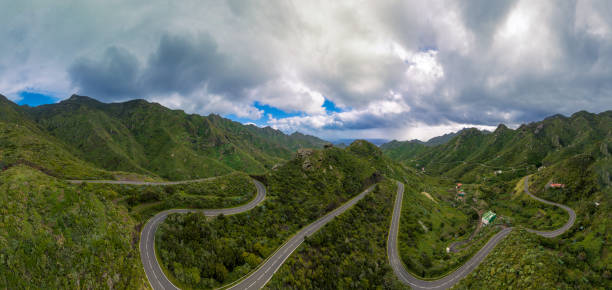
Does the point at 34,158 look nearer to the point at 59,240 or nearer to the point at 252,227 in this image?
the point at 59,240

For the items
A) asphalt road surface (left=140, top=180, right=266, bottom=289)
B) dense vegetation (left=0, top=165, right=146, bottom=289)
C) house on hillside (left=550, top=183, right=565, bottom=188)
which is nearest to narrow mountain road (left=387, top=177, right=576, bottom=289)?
house on hillside (left=550, top=183, right=565, bottom=188)

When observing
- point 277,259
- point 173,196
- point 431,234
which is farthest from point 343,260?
point 431,234

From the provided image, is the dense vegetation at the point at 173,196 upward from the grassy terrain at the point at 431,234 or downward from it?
upward

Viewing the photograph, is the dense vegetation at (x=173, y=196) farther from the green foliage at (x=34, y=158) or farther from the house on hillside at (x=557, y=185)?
the house on hillside at (x=557, y=185)

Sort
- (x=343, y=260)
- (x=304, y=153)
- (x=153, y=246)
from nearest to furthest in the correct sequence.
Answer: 1. (x=153, y=246)
2. (x=343, y=260)
3. (x=304, y=153)

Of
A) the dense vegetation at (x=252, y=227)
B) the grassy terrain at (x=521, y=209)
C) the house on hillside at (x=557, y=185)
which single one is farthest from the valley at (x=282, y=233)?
the grassy terrain at (x=521, y=209)

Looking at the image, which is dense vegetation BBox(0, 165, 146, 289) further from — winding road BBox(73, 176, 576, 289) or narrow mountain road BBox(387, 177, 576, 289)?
narrow mountain road BBox(387, 177, 576, 289)
